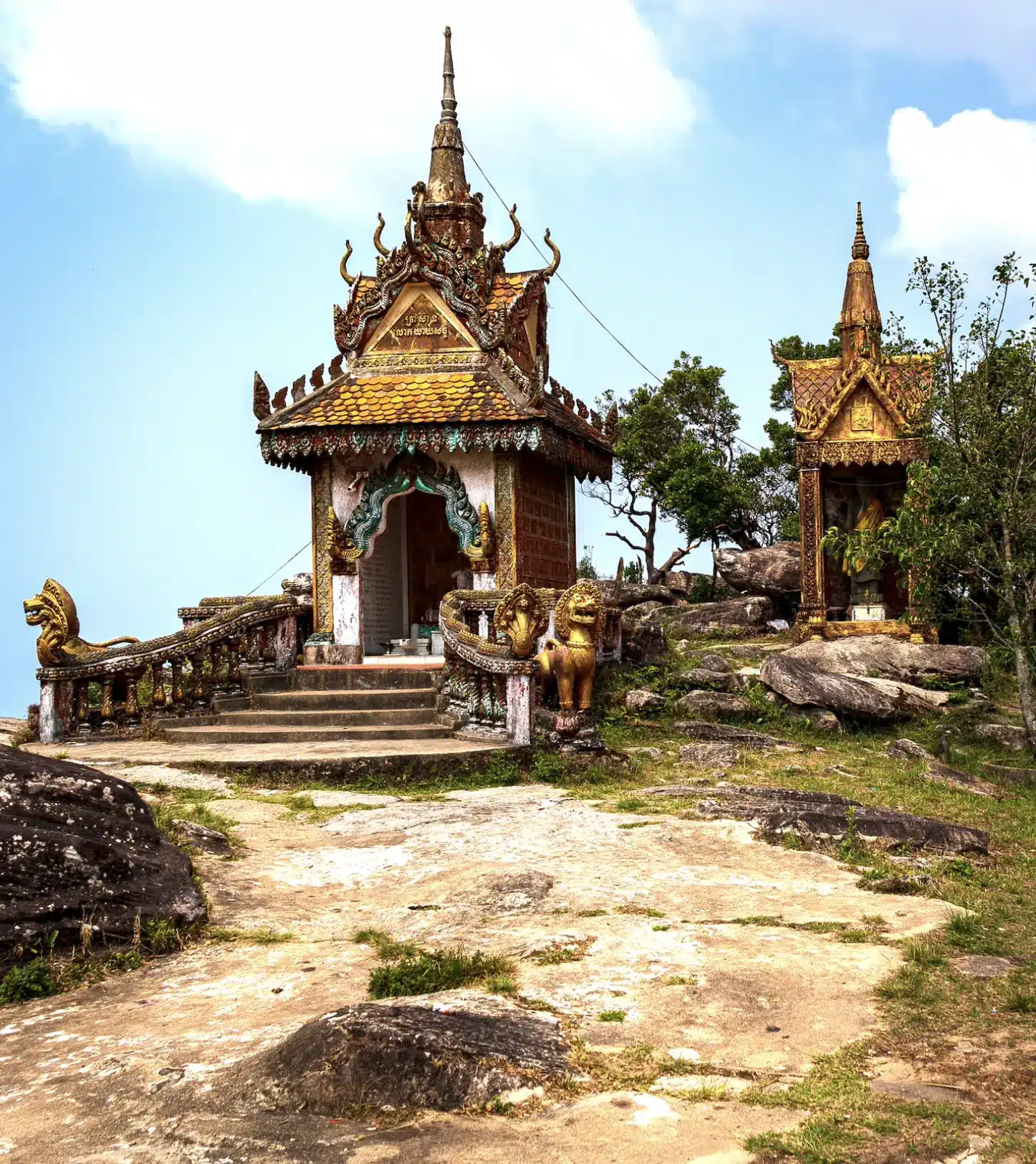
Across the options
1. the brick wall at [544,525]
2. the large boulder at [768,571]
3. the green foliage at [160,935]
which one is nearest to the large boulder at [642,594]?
the large boulder at [768,571]

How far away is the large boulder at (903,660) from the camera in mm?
18344

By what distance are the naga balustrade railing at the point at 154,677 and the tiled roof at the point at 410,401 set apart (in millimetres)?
2803

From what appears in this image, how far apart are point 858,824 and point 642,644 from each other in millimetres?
10279

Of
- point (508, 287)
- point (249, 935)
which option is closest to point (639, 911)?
point (249, 935)

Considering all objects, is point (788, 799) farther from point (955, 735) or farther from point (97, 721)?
point (97, 721)

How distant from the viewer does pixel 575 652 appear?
12.9 meters

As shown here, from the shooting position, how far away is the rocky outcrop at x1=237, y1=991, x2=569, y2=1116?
4.56 meters

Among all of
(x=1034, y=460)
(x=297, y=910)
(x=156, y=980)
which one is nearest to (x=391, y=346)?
(x=1034, y=460)

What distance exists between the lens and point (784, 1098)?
459cm

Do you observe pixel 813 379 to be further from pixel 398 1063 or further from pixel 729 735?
pixel 398 1063

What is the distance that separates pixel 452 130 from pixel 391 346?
429cm

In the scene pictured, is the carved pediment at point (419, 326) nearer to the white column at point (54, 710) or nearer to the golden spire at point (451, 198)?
the golden spire at point (451, 198)

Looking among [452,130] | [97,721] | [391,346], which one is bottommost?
[97,721]

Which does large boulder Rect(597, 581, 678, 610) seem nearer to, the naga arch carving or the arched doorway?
the arched doorway
